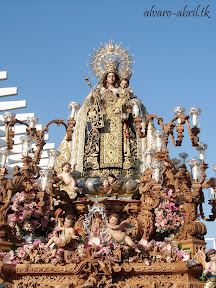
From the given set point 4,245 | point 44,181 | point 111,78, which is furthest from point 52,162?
point 111,78

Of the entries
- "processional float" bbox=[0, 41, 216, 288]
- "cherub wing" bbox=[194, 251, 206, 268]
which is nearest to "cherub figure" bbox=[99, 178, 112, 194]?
"processional float" bbox=[0, 41, 216, 288]

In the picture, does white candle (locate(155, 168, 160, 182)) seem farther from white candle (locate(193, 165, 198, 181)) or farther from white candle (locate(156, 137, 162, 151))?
white candle (locate(193, 165, 198, 181))

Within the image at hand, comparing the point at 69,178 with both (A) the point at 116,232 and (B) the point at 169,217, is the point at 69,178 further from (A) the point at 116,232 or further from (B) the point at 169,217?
(B) the point at 169,217

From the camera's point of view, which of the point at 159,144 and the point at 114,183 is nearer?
the point at 159,144

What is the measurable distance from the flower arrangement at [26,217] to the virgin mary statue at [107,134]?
2.67 metres

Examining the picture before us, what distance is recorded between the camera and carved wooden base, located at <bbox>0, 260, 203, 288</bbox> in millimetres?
10312

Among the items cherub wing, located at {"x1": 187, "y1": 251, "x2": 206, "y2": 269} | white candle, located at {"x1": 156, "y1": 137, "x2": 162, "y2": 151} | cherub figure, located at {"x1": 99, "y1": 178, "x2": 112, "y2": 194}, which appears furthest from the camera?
cherub figure, located at {"x1": 99, "y1": 178, "x2": 112, "y2": 194}

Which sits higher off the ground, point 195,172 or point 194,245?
point 195,172

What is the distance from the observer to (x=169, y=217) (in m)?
12.6

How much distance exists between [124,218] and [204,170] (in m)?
3.00

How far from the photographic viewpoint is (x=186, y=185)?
11836 millimetres

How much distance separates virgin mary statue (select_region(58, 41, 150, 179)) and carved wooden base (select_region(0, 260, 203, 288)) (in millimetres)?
4830

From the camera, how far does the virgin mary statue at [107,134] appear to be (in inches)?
601

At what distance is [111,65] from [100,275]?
349 inches
